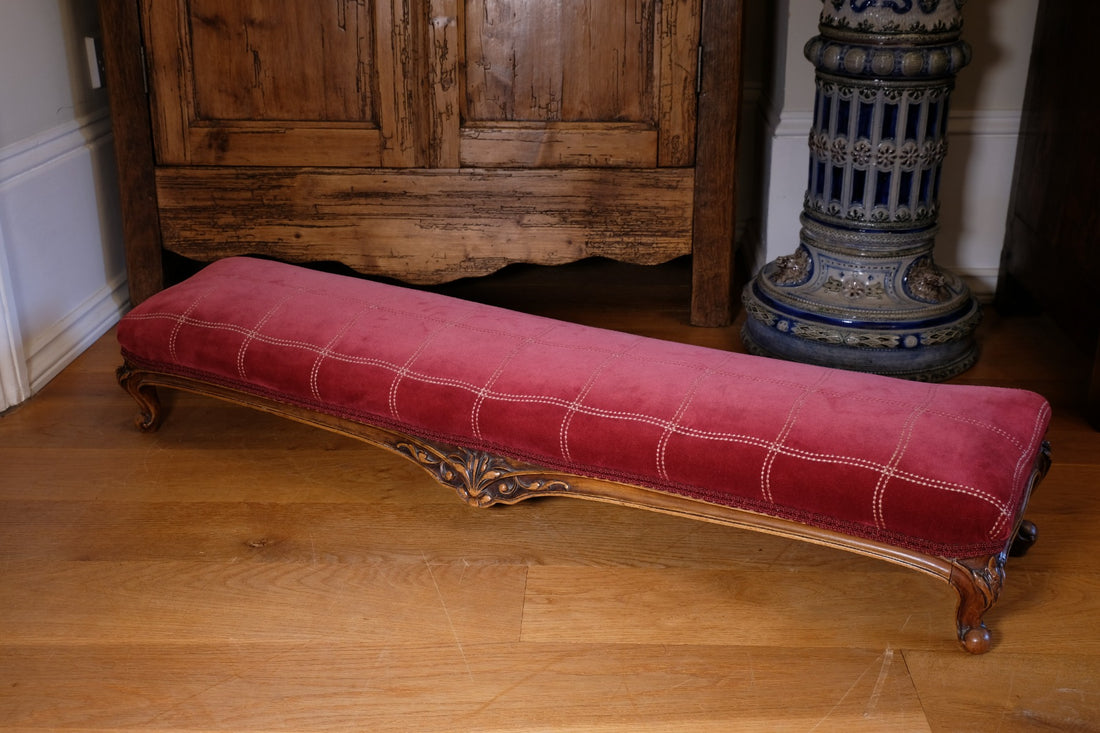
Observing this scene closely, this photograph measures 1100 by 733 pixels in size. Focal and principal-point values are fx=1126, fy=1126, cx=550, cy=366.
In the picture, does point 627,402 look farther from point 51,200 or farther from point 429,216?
point 51,200

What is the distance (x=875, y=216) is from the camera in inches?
90.7

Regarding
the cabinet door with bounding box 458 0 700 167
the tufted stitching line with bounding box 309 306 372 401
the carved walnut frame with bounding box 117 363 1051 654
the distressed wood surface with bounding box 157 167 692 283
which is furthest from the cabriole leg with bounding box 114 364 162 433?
the cabinet door with bounding box 458 0 700 167

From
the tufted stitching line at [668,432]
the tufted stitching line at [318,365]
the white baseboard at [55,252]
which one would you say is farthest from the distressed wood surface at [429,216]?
the tufted stitching line at [668,432]

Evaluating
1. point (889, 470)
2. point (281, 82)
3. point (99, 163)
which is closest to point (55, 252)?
point (99, 163)

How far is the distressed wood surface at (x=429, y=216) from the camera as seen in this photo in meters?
2.51

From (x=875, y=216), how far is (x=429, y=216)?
38.1 inches

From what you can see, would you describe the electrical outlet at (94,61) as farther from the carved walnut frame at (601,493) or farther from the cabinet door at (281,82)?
the carved walnut frame at (601,493)

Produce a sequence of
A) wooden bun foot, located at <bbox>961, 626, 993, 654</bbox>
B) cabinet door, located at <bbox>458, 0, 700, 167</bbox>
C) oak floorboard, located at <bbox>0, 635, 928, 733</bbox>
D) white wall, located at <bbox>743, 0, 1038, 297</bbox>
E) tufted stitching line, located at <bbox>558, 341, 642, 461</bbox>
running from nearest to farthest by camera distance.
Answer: oak floorboard, located at <bbox>0, 635, 928, 733</bbox>
wooden bun foot, located at <bbox>961, 626, 993, 654</bbox>
tufted stitching line, located at <bbox>558, 341, 642, 461</bbox>
cabinet door, located at <bbox>458, 0, 700, 167</bbox>
white wall, located at <bbox>743, 0, 1038, 297</bbox>

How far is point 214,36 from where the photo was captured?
2.43 meters

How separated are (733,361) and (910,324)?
0.73 meters

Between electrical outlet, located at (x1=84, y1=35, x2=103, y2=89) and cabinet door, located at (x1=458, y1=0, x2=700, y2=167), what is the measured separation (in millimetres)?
892

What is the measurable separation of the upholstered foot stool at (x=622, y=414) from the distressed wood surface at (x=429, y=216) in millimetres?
496

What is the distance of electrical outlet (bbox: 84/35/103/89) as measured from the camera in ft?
8.51

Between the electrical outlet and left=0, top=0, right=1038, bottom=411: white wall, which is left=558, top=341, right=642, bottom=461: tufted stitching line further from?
the electrical outlet
